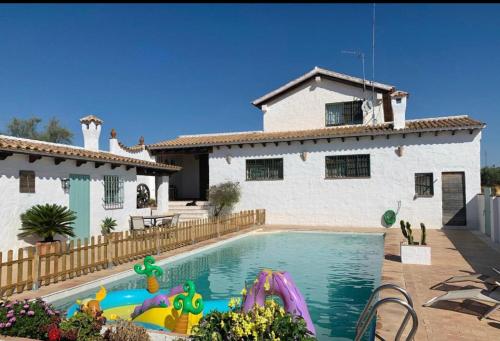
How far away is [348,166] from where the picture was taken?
19594 millimetres

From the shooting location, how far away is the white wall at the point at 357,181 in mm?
17281

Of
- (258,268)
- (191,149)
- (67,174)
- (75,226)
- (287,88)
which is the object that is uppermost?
(287,88)

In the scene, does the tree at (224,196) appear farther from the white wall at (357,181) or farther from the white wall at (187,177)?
the white wall at (187,177)

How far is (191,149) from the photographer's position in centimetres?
2319

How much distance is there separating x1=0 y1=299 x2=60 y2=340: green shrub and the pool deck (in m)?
2.66

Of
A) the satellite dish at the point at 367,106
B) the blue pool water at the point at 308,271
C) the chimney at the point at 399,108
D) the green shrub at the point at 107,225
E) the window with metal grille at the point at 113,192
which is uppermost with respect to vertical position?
the satellite dish at the point at 367,106

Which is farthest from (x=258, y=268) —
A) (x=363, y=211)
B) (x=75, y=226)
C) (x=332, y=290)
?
(x=363, y=211)

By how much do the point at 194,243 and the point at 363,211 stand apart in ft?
33.4

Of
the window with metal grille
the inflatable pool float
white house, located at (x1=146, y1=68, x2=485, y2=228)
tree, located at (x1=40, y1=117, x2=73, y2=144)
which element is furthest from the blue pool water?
tree, located at (x1=40, y1=117, x2=73, y2=144)

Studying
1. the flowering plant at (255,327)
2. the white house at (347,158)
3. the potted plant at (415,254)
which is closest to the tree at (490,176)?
the white house at (347,158)

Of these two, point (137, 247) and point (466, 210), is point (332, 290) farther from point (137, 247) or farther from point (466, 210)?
point (466, 210)

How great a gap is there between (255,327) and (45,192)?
10.9m

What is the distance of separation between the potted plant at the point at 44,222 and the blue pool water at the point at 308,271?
3.86 meters

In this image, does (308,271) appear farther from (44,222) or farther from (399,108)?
(399,108)
